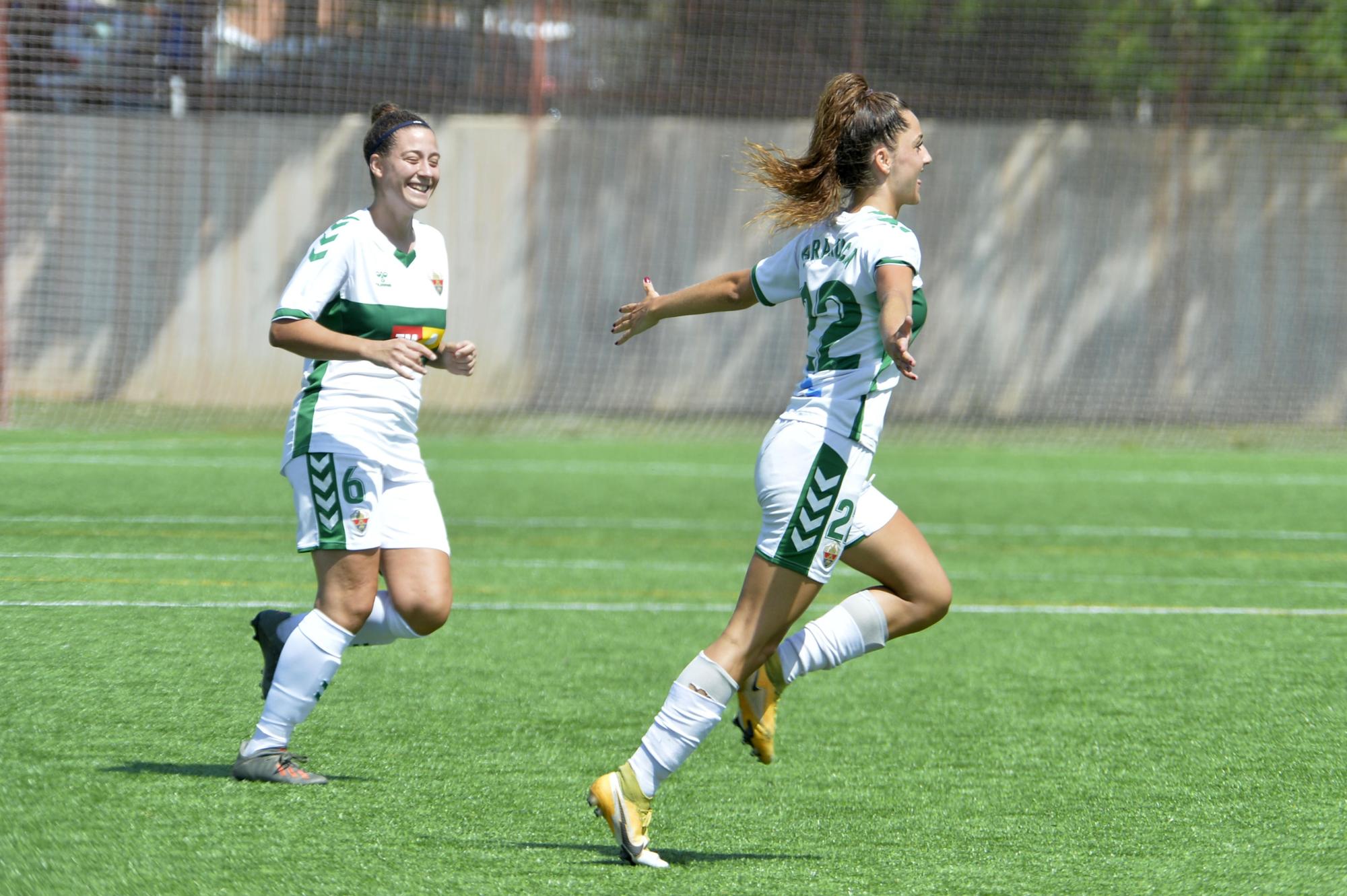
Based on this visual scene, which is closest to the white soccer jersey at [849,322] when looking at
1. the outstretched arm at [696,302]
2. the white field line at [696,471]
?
the outstretched arm at [696,302]

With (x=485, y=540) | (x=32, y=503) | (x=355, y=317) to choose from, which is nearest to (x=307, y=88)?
(x=32, y=503)

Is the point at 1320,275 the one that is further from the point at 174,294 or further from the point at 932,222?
the point at 174,294

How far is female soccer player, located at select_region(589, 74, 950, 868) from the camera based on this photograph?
3816 millimetres

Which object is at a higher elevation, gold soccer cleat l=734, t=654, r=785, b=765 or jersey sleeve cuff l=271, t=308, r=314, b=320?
jersey sleeve cuff l=271, t=308, r=314, b=320

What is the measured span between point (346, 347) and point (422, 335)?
466mm

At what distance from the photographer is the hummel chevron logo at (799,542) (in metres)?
3.89

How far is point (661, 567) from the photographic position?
8812 mm

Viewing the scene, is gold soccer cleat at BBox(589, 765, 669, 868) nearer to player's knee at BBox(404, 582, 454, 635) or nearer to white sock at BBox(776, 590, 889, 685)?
white sock at BBox(776, 590, 889, 685)

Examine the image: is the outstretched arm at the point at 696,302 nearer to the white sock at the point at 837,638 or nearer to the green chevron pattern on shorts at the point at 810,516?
the green chevron pattern on shorts at the point at 810,516

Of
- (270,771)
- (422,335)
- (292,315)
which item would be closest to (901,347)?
(422,335)

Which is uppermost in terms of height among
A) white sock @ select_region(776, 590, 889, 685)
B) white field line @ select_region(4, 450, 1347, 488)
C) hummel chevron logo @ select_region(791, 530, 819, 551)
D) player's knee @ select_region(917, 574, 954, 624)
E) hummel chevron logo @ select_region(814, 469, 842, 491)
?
hummel chevron logo @ select_region(814, 469, 842, 491)

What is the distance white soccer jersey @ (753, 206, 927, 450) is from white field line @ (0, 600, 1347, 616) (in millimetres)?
3616

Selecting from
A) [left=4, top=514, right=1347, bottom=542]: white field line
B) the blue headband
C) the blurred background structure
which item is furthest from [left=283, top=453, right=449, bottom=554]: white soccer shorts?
the blurred background structure

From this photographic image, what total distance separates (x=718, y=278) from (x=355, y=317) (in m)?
1.07
